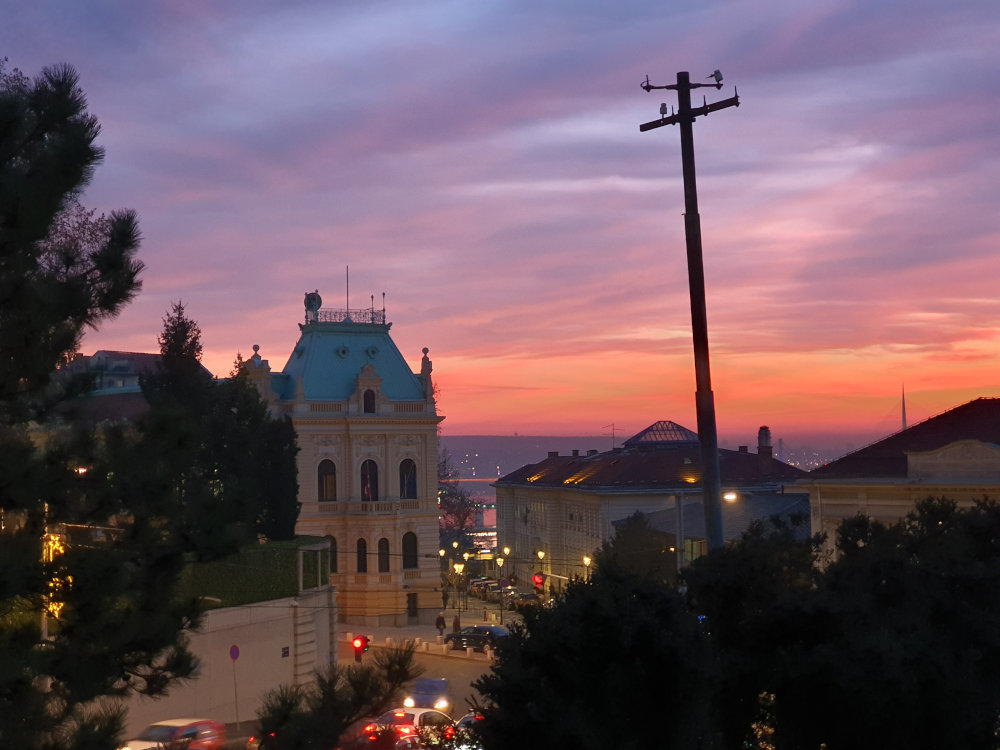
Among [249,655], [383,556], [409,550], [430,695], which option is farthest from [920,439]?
[409,550]

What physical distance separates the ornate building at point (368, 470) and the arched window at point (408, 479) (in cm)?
5

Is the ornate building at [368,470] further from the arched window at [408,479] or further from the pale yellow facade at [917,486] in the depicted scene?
the pale yellow facade at [917,486]

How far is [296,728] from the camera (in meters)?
13.5

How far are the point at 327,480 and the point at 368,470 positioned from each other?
2.05 metres

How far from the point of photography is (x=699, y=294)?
2317 centimetres

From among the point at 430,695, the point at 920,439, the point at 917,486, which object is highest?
the point at 920,439

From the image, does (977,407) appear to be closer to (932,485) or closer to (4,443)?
(932,485)

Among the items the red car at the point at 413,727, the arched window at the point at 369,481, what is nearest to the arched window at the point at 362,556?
the arched window at the point at 369,481

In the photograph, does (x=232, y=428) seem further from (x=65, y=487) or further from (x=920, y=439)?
Result: (x=65, y=487)

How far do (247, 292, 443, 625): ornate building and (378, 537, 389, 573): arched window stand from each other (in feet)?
0.16

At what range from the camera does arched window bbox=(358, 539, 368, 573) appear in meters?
63.1

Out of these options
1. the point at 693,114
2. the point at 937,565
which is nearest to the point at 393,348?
the point at 693,114

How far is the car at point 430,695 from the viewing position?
3425 centimetres

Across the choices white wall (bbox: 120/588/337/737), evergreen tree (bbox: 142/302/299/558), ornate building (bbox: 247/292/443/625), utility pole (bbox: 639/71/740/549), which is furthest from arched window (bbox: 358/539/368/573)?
utility pole (bbox: 639/71/740/549)
